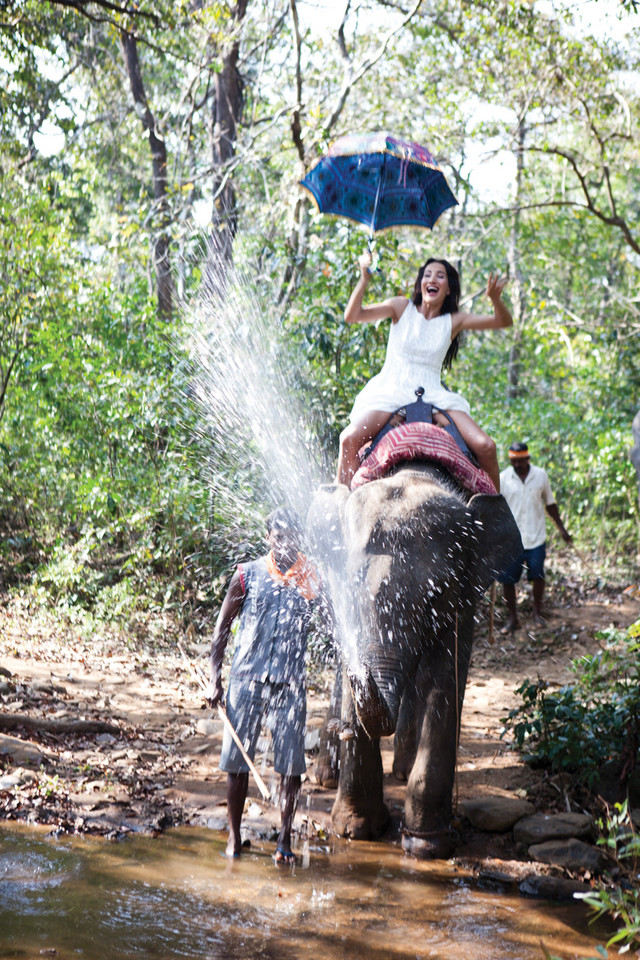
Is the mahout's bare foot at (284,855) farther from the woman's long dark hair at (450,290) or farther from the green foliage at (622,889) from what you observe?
the woman's long dark hair at (450,290)

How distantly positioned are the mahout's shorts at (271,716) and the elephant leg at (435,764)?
2.01ft

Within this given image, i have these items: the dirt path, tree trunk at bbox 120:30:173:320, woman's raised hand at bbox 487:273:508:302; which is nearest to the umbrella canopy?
woman's raised hand at bbox 487:273:508:302

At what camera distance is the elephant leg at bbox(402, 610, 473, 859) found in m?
4.22

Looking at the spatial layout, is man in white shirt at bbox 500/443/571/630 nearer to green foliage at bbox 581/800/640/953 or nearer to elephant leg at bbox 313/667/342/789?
elephant leg at bbox 313/667/342/789

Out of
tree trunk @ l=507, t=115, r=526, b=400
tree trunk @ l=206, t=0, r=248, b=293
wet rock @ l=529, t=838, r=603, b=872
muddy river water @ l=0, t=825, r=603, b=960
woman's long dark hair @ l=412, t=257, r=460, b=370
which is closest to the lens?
muddy river water @ l=0, t=825, r=603, b=960

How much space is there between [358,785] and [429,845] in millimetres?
448

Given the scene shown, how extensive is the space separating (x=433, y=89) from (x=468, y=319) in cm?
735

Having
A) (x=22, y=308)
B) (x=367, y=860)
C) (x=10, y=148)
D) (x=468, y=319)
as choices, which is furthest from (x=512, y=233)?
(x=367, y=860)

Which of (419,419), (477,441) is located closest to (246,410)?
(419,419)

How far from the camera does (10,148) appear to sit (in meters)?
11.6

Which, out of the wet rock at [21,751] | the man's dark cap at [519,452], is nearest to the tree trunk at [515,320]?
the man's dark cap at [519,452]

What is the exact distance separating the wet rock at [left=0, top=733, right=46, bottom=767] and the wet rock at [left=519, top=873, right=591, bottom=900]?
2.59m

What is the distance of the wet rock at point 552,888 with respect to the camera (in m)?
3.86

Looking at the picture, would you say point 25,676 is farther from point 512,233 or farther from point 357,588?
point 512,233
